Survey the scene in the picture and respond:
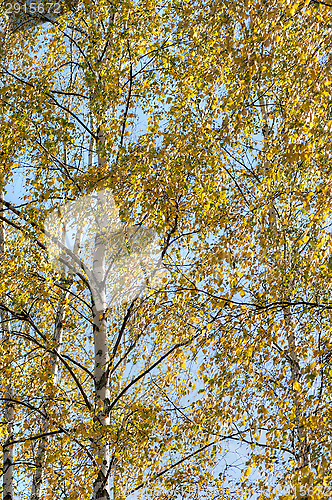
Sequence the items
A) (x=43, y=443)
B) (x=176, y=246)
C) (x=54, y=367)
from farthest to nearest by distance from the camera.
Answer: (x=54, y=367) < (x=43, y=443) < (x=176, y=246)

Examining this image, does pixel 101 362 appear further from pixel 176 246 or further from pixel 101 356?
pixel 176 246

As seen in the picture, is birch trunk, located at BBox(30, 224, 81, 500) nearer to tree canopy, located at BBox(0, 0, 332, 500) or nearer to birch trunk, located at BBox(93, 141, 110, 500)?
tree canopy, located at BBox(0, 0, 332, 500)

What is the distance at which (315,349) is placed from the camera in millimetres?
3521

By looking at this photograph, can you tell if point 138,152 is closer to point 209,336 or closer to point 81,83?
point 209,336

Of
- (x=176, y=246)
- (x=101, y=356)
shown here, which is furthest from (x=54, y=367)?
(x=176, y=246)

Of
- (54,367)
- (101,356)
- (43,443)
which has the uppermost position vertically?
(54,367)

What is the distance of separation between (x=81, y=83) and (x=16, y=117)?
2.36 m

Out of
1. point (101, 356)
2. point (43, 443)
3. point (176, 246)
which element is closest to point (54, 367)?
point (43, 443)

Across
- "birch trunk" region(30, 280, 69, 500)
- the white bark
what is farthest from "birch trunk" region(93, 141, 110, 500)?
"birch trunk" region(30, 280, 69, 500)

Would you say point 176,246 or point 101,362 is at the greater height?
point 176,246

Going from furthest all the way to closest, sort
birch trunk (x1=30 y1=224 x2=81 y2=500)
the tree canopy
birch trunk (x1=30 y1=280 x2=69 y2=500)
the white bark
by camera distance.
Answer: birch trunk (x1=30 y1=224 x2=81 y2=500) < birch trunk (x1=30 y1=280 x2=69 y2=500) < the white bark < the tree canopy

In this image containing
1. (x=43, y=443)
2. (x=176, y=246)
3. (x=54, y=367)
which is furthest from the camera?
(x=54, y=367)

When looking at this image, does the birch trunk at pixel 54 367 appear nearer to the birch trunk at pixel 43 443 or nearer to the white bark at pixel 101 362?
the birch trunk at pixel 43 443

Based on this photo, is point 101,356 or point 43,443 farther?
point 43,443
